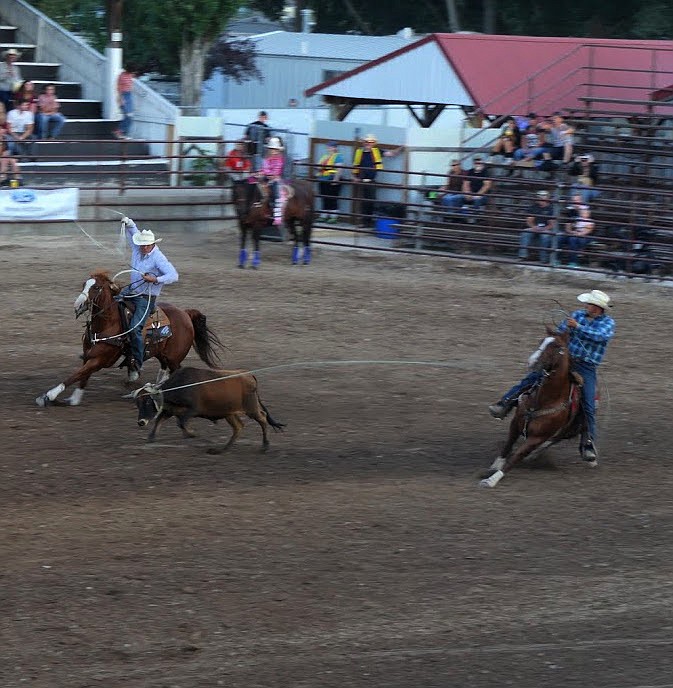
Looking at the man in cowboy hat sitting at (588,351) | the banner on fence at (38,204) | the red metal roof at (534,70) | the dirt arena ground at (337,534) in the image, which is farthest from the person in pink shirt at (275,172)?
the man in cowboy hat sitting at (588,351)

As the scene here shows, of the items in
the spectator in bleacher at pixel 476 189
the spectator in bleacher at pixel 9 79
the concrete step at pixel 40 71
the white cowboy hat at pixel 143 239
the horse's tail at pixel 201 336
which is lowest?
the horse's tail at pixel 201 336

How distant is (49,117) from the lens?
22781 millimetres

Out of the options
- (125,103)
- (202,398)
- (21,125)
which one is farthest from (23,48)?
(202,398)

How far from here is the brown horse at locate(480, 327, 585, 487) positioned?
8.39 m

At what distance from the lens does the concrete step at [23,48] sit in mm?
26906

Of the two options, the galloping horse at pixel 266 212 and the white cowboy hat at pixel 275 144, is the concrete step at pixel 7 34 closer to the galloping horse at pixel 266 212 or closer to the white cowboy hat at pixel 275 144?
the white cowboy hat at pixel 275 144

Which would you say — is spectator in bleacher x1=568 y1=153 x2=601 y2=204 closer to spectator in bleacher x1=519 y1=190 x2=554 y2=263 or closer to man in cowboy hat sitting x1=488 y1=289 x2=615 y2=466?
spectator in bleacher x1=519 y1=190 x2=554 y2=263

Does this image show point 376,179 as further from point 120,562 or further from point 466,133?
point 120,562

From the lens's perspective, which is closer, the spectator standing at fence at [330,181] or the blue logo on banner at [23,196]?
the blue logo on banner at [23,196]

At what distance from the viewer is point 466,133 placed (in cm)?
2181

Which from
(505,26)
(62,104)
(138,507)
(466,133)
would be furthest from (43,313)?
(505,26)

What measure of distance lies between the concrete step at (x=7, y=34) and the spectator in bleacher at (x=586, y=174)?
584 inches

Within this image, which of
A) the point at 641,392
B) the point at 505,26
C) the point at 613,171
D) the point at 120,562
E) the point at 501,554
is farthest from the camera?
the point at 505,26

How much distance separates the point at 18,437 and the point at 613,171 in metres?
13.9
